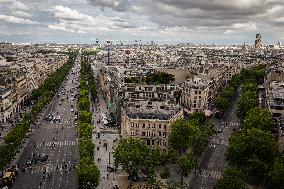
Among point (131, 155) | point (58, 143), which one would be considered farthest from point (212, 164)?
point (58, 143)

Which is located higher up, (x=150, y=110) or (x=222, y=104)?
(x=150, y=110)

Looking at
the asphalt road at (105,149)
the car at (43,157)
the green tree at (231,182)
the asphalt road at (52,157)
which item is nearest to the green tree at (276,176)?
the green tree at (231,182)

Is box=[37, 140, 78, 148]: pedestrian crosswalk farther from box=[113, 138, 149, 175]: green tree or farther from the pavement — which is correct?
box=[113, 138, 149, 175]: green tree

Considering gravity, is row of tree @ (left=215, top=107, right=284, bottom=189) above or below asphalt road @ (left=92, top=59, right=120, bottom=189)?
above

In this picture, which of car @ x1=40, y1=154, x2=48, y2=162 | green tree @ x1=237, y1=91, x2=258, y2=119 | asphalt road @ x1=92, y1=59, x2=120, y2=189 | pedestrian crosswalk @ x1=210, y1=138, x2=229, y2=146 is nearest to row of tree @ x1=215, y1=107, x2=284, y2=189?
pedestrian crosswalk @ x1=210, y1=138, x2=229, y2=146

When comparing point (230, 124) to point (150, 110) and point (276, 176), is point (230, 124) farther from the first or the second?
point (276, 176)

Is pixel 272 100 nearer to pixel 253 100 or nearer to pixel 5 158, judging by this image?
pixel 253 100

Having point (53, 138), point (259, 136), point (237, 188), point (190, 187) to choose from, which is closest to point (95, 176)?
point (190, 187)
